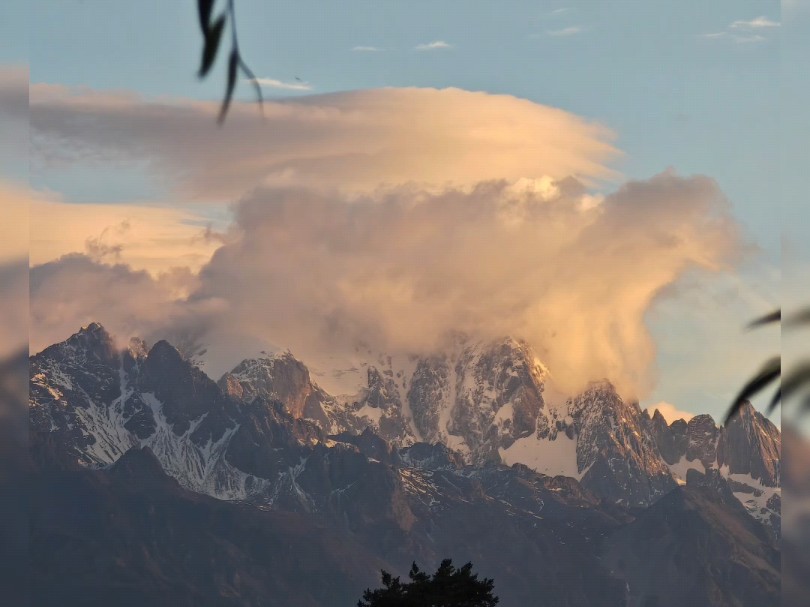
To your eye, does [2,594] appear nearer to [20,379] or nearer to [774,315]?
[20,379]

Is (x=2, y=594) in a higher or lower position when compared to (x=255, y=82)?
lower

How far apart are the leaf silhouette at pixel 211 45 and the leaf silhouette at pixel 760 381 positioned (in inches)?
203

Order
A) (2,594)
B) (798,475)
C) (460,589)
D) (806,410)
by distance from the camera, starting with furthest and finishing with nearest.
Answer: (460,589), (2,594), (798,475), (806,410)

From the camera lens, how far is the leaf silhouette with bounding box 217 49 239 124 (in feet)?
48.2

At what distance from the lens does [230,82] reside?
14773 millimetres

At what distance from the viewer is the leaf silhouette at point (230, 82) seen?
48.2 feet

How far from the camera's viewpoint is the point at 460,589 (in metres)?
108

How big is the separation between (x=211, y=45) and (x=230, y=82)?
402 millimetres

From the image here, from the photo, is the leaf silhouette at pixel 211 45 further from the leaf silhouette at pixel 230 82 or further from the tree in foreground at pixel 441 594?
the tree in foreground at pixel 441 594

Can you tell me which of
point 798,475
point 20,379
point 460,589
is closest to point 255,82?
point 798,475

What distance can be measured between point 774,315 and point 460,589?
9308 centimetres

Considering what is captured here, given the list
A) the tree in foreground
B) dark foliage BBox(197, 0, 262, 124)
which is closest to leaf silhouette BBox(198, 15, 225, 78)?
dark foliage BBox(197, 0, 262, 124)

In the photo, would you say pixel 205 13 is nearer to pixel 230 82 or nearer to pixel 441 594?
pixel 230 82

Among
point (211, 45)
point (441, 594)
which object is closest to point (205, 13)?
point (211, 45)
